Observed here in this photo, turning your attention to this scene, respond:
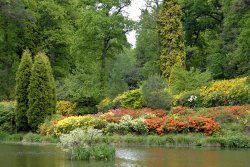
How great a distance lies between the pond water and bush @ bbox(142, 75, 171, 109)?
28.7 ft

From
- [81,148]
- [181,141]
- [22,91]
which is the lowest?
[81,148]

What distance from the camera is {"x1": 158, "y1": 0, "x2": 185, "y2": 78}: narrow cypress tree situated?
40.9m

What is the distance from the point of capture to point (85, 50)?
41000mm

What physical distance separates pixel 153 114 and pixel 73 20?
26134 mm

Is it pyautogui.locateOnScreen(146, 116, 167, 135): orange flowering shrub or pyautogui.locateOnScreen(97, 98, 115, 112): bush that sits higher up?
pyautogui.locateOnScreen(97, 98, 115, 112): bush

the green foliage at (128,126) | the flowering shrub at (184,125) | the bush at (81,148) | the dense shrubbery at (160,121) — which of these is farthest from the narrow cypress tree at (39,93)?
the bush at (81,148)

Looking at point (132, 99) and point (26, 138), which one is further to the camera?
point (132, 99)

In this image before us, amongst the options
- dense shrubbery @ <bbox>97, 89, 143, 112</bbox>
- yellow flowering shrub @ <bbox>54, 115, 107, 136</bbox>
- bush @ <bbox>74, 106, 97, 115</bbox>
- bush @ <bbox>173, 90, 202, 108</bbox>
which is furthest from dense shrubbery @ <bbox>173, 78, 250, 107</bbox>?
bush @ <bbox>74, 106, 97, 115</bbox>

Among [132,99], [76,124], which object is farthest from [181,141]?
[132,99]

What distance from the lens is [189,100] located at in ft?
101

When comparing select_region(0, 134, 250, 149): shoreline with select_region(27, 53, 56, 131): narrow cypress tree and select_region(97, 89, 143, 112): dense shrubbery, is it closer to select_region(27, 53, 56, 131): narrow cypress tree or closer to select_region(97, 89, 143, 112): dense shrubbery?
select_region(27, 53, 56, 131): narrow cypress tree

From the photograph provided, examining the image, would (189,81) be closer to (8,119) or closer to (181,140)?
(181,140)

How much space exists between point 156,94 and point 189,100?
96.4 inches

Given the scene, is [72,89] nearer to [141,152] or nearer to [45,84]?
[45,84]
